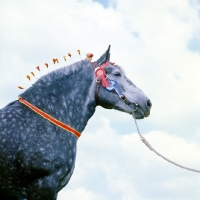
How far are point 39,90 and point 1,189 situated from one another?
5.50ft

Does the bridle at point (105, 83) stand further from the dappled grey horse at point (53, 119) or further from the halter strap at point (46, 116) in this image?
the halter strap at point (46, 116)

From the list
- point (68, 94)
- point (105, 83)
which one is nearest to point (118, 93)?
point (105, 83)

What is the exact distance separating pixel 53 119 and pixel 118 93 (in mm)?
1351

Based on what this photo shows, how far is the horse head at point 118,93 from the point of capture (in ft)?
25.8

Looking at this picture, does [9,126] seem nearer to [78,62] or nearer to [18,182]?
[18,182]

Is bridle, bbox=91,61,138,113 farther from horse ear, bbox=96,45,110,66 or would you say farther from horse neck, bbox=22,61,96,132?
horse ear, bbox=96,45,110,66

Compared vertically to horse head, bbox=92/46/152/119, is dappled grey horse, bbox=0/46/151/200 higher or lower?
lower

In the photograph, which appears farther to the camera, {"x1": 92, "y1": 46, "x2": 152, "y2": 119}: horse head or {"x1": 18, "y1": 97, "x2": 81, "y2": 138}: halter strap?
{"x1": 92, "y1": 46, "x2": 152, "y2": 119}: horse head

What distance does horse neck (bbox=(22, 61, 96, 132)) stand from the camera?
7332mm

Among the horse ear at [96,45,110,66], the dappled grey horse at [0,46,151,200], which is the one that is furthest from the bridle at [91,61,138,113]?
the horse ear at [96,45,110,66]

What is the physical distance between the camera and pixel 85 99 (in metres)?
7.73

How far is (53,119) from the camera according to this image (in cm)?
720

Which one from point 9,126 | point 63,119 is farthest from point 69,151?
point 9,126

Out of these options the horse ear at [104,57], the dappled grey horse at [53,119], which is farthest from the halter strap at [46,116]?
the horse ear at [104,57]
